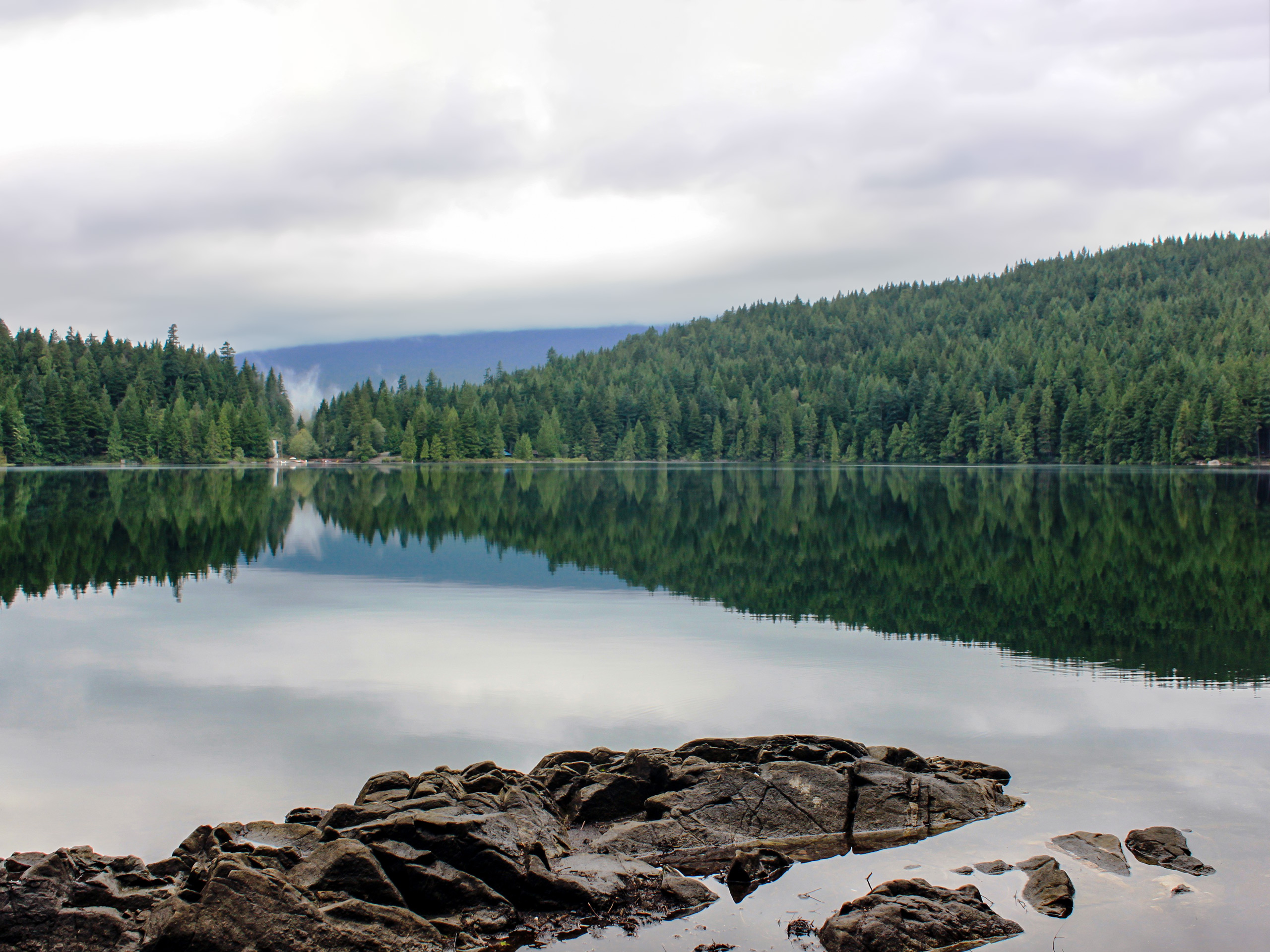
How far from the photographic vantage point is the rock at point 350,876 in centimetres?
936

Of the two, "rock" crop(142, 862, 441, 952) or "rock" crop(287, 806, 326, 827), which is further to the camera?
"rock" crop(287, 806, 326, 827)

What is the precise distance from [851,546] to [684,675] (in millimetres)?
22066

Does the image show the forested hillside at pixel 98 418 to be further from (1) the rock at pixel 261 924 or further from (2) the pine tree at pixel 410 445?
(1) the rock at pixel 261 924

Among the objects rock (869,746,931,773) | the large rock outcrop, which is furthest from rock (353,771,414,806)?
rock (869,746,931,773)

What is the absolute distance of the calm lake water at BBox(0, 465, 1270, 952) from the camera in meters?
11.2

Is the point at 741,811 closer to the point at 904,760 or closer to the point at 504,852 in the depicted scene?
the point at 904,760

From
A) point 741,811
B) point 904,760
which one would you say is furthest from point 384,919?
point 904,760

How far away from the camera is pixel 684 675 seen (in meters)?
18.5

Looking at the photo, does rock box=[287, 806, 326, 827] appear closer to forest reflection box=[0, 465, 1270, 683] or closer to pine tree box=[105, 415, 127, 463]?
forest reflection box=[0, 465, 1270, 683]

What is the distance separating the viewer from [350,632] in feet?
74.5

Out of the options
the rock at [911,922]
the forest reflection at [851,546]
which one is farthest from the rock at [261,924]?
the forest reflection at [851,546]

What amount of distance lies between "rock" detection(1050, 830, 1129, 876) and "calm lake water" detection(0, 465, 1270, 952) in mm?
200

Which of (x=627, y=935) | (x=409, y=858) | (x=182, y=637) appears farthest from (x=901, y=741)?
(x=182, y=637)

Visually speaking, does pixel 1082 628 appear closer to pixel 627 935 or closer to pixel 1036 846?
pixel 1036 846
